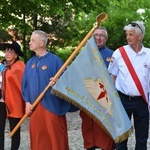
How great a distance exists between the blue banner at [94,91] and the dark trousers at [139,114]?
0.88ft

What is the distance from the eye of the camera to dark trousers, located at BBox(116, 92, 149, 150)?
5.02 metres

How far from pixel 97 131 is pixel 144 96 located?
0.97 metres

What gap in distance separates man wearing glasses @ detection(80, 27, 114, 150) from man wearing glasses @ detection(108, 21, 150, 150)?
481 millimetres

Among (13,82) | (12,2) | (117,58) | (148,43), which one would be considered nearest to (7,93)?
(13,82)

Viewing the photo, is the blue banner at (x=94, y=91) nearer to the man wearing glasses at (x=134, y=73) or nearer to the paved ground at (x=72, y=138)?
the man wearing glasses at (x=134, y=73)

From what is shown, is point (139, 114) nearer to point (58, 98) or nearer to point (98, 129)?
point (98, 129)

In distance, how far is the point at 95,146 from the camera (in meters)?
5.70

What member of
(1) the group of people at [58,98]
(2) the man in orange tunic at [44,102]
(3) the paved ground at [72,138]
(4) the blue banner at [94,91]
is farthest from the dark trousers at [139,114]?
(3) the paved ground at [72,138]

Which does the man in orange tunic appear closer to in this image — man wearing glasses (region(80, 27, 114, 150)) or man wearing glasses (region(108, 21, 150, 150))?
man wearing glasses (region(80, 27, 114, 150))

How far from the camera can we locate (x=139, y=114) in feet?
16.7

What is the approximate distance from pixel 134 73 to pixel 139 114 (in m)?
0.53

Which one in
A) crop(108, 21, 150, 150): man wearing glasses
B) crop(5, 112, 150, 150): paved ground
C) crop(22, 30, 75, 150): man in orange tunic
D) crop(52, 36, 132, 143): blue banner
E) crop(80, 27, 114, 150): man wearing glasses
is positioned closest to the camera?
crop(52, 36, 132, 143): blue banner

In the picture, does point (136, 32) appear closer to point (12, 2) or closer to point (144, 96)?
point (144, 96)

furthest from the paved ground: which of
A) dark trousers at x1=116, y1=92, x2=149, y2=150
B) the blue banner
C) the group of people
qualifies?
the blue banner
